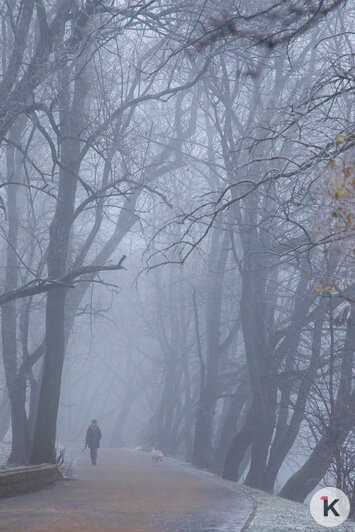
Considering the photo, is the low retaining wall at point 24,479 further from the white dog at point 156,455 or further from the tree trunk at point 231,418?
the white dog at point 156,455

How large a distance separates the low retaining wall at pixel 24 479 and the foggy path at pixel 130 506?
8.4 inches

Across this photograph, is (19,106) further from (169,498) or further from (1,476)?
(169,498)

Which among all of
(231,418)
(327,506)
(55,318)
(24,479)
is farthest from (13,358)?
(327,506)

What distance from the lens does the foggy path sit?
10914mm

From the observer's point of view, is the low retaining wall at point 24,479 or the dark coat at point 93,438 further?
the dark coat at point 93,438

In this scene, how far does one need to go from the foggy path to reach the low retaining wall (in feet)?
0.70

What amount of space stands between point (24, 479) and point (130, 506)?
259 centimetres

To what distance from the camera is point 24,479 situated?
49.2 ft

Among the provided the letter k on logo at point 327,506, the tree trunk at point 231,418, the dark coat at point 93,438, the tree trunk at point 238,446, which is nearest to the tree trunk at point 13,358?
the dark coat at point 93,438

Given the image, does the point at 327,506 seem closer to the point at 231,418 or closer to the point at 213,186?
the point at 231,418

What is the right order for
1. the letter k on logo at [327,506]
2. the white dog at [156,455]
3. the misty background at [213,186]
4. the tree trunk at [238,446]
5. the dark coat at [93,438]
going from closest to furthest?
the misty background at [213,186] → the letter k on logo at [327,506] → the tree trunk at [238,446] → the dark coat at [93,438] → the white dog at [156,455]

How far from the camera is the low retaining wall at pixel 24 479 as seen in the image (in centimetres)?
1405

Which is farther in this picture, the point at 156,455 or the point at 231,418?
the point at 156,455

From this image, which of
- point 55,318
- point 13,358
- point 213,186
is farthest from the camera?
point 213,186
